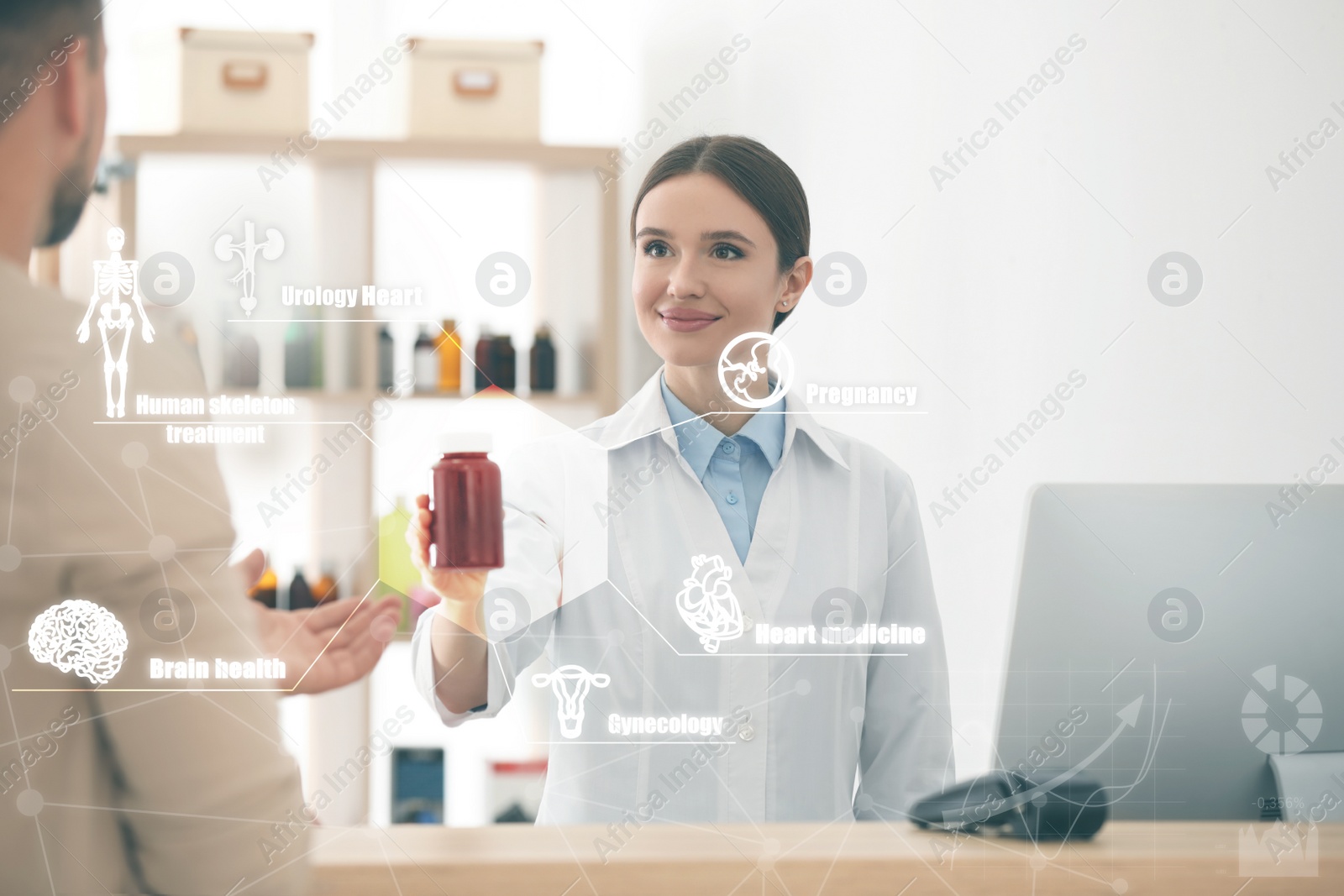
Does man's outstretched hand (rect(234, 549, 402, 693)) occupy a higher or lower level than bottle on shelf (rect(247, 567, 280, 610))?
lower

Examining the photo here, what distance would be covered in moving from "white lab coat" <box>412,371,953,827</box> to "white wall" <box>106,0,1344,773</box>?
7 cm

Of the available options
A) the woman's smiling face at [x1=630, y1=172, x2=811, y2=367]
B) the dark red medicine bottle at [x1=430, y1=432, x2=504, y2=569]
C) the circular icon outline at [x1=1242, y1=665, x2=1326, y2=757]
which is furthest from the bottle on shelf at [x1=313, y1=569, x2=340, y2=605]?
the circular icon outline at [x1=1242, y1=665, x2=1326, y2=757]

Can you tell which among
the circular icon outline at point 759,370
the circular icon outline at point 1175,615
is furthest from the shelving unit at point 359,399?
the circular icon outline at point 1175,615

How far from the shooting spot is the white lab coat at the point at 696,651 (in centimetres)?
112

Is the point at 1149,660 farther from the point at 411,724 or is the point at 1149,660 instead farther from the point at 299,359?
the point at 299,359

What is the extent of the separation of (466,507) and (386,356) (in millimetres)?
185

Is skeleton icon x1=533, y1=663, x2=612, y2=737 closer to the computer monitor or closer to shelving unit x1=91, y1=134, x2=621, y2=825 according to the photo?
shelving unit x1=91, y1=134, x2=621, y2=825

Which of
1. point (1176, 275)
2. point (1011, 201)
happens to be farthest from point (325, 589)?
point (1176, 275)

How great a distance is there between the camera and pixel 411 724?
1131 mm

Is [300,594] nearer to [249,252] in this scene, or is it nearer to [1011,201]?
[249,252]

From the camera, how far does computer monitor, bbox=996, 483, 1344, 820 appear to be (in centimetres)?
115

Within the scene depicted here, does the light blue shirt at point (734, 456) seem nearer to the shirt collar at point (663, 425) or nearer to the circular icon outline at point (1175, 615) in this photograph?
the shirt collar at point (663, 425)

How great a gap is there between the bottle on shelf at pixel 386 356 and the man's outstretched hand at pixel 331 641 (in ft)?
0.78

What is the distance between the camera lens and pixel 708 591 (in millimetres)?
1125
